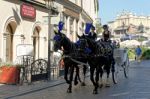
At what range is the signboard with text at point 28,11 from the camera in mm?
27564

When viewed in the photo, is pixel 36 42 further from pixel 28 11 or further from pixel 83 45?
pixel 83 45

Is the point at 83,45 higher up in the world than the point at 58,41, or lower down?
lower down

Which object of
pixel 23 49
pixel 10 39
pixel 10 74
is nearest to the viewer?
pixel 10 74

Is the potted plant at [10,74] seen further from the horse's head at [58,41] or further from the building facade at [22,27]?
the horse's head at [58,41]

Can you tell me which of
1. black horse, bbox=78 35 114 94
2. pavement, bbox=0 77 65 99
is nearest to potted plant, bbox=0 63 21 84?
pavement, bbox=0 77 65 99

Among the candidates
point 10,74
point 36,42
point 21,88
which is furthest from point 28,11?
point 21,88

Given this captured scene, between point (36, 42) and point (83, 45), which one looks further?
point (36, 42)

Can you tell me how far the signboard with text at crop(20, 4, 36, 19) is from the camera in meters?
27.6

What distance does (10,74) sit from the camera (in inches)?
768

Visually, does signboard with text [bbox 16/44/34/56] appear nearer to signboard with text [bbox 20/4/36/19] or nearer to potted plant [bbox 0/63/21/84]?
potted plant [bbox 0/63/21/84]

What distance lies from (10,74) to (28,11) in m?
9.87

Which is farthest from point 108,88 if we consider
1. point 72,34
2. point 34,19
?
point 72,34

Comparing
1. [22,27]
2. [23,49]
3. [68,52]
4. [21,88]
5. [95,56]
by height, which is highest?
[22,27]

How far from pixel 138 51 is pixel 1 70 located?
28.3 metres
